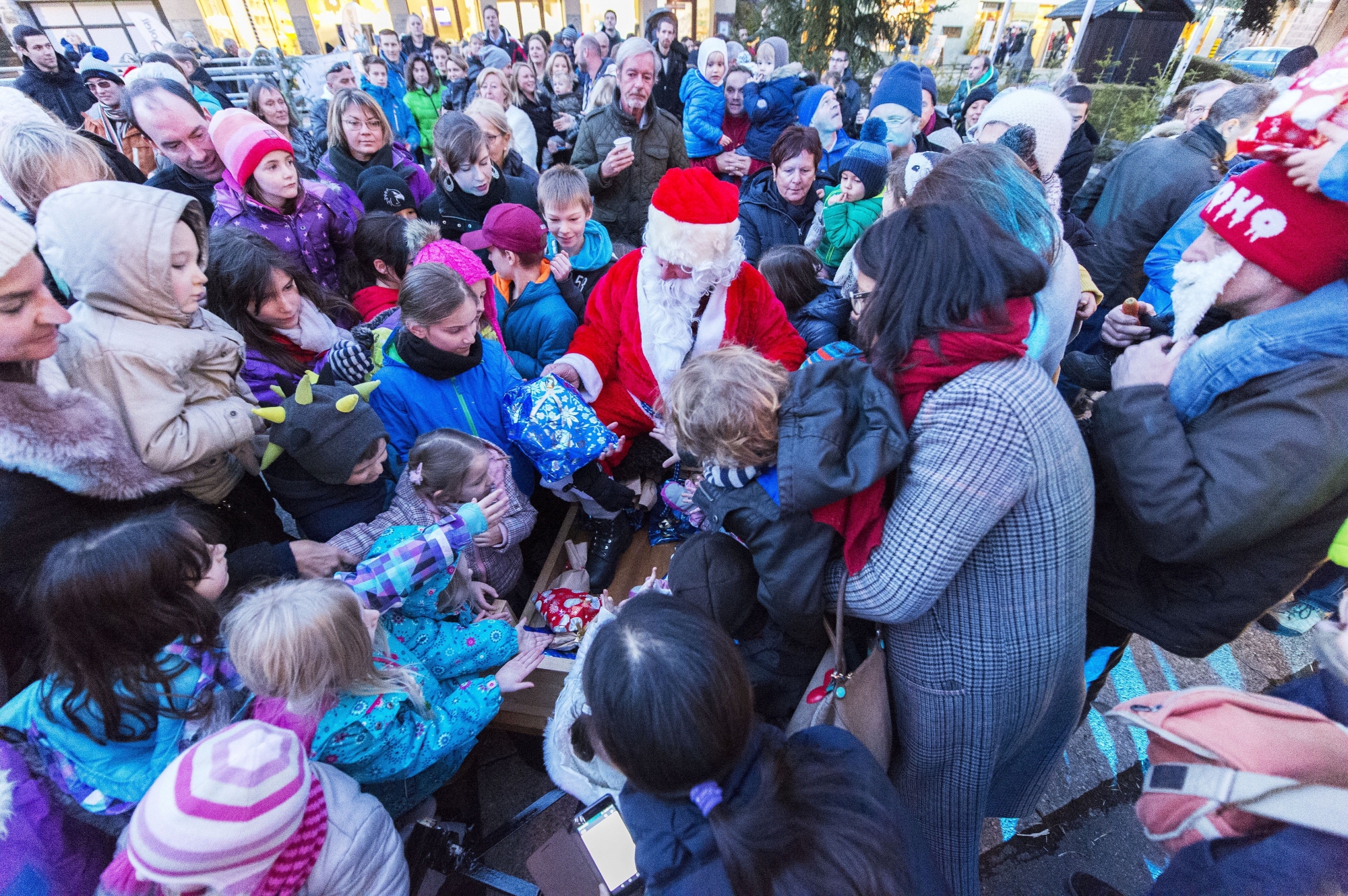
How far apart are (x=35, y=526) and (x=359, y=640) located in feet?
2.96

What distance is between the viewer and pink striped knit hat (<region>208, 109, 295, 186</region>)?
263cm

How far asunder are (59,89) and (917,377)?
8.48 meters

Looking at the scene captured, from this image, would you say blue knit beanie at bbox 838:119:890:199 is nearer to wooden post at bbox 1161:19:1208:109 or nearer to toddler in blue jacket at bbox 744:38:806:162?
toddler in blue jacket at bbox 744:38:806:162

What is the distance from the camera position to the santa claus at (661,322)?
2270mm

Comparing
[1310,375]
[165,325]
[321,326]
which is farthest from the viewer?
[321,326]

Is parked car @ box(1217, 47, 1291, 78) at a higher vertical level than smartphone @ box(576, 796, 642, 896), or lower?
higher

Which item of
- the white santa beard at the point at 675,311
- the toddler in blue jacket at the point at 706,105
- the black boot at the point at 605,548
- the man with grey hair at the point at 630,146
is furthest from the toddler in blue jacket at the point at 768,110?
the black boot at the point at 605,548

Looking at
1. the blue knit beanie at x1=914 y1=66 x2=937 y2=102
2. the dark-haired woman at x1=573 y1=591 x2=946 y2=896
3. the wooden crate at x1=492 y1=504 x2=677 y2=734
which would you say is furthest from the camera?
the blue knit beanie at x1=914 y1=66 x2=937 y2=102

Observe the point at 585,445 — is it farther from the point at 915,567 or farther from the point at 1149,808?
the point at 1149,808

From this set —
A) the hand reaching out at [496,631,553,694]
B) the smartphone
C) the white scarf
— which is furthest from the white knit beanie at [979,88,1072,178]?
the white scarf

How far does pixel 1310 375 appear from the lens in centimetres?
114

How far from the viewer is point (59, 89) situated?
216 inches

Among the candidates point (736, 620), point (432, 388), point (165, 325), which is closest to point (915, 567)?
point (736, 620)

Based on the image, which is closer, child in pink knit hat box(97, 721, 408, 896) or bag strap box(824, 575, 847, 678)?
child in pink knit hat box(97, 721, 408, 896)
